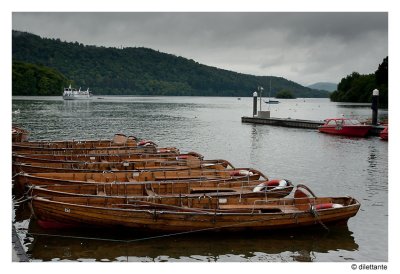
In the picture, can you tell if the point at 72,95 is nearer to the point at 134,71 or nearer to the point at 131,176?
the point at 134,71

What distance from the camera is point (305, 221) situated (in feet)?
49.8

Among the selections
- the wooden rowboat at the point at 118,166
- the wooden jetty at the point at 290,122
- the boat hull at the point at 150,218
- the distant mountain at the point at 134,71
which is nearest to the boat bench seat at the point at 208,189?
the boat hull at the point at 150,218

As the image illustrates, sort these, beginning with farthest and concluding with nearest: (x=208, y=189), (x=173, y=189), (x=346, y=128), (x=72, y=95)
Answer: (x=72, y=95) < (x=346, y=128) < (x=208, y=189) < (x=173, y=189)

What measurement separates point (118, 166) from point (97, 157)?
2.17m

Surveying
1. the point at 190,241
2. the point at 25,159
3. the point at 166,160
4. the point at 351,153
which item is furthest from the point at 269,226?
the point at 351,153

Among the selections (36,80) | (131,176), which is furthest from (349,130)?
(36,80)

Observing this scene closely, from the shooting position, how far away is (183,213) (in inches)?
558

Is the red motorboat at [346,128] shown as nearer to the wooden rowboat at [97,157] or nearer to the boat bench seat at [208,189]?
the wooden rowboat at [97,157]

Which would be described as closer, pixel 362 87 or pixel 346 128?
pixel 346 128

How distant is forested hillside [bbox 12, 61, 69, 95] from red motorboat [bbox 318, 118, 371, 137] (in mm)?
103852

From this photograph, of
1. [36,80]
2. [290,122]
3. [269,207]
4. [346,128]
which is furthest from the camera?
[36,80]

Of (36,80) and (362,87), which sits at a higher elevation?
(36,80)

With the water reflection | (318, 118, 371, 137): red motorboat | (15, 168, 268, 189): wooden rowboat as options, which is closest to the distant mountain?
(318, 118, 371, 137): red motorboat

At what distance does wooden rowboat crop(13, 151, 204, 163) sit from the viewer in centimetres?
2111
